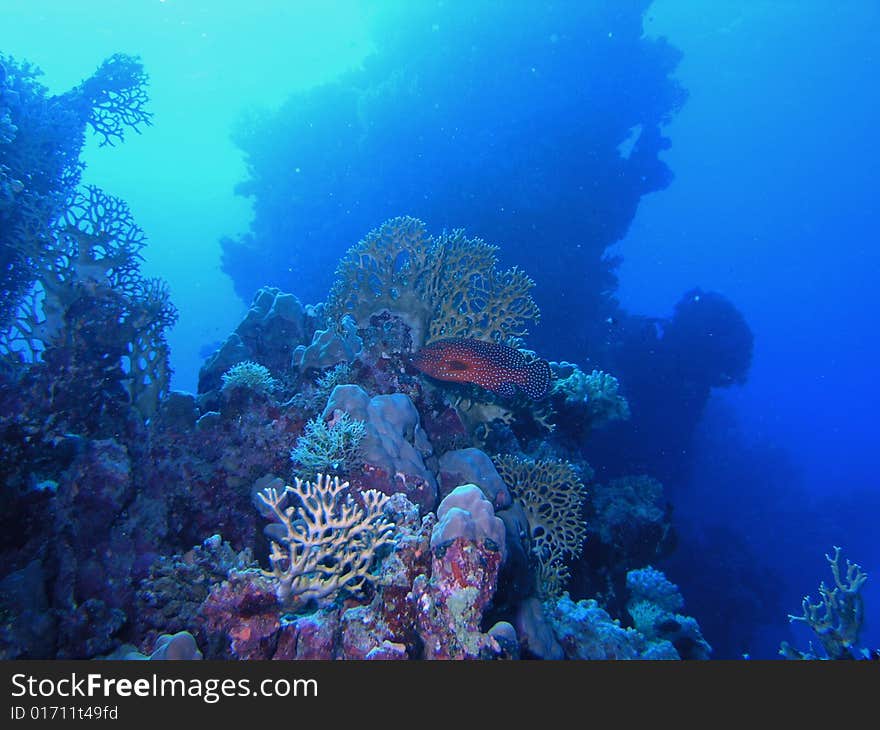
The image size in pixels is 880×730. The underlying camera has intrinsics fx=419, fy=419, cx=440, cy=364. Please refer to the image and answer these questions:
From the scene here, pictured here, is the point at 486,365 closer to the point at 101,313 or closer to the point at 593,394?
the point at 593,394

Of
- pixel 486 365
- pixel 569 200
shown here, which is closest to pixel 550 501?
pixel 486 365

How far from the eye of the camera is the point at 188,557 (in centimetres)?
378

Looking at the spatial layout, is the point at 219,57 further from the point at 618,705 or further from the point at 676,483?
the point at 618,705

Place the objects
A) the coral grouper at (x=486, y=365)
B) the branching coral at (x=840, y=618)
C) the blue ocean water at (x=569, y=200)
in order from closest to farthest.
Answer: the branching coral at (x=840, y=618)
the coral grouper at (x=486, y=365)
the blue ocean water at (x=569, y=200)

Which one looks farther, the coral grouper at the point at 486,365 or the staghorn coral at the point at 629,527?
the staghorn coral at the point at 629,527

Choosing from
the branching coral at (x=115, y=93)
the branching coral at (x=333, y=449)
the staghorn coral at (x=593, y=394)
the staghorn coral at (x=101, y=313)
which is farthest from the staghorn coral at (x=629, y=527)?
the branching coral at (x=115, y=93)

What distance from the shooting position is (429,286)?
6.84 metres

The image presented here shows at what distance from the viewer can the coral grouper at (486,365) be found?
5.23m

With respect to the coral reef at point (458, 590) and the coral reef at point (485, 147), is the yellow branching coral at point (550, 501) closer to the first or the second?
the coral reef at point (458, 590)

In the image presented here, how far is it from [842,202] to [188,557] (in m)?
111

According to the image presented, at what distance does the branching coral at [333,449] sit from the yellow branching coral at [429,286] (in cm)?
268

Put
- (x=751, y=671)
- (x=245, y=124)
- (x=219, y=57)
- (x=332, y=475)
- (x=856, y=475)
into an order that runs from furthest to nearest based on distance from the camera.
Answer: (x=219, y=57) < (x=856, y=475) < (x=245, y=124) < (x=332, y=475) < (x=751, y=671)

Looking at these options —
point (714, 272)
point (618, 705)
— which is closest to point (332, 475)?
point (618, 705)

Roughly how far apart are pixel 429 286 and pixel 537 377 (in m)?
2.52
